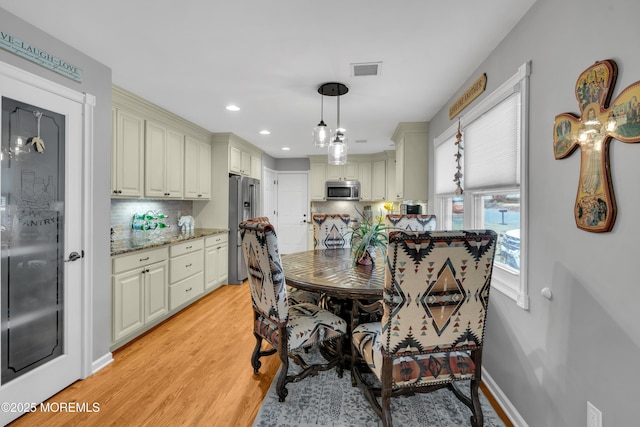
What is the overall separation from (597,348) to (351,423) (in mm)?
1263

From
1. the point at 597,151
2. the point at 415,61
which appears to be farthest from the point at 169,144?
the point at 597,151

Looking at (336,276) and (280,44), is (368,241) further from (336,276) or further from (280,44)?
(280,44)

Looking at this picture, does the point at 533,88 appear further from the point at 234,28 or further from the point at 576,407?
the point at 234,28

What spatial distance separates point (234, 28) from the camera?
1861mm

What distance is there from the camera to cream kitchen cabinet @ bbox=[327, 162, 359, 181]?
20.8ft

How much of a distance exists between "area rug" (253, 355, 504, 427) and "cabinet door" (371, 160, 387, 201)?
444 centimetres

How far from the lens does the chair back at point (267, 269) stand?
1.81 metres

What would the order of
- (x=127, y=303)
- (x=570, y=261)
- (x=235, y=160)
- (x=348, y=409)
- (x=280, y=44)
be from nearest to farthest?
1. (x=570, y=261)
2. (x=348, y=409)
3. (x=280, y=44)
4. (x=127, y=303)
5. (x=235, y=160)

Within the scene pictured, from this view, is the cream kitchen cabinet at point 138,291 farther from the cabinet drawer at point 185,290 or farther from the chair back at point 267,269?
the chair back at point 267,269

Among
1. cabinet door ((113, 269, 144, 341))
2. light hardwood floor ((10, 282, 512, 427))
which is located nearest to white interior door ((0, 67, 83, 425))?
light hardwood floor ((10, 282, 512, 427))

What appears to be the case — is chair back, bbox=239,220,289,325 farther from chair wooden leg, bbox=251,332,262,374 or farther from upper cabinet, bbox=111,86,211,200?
upper cabinet, bbox=111,86,211,200

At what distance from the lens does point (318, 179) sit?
648 cm

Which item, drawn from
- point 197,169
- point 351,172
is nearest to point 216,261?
point 197,169

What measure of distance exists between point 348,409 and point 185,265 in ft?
8.37
